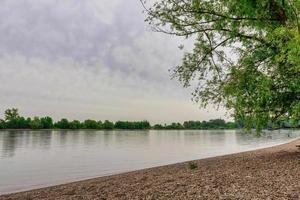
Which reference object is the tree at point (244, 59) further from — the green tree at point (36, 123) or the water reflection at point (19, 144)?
the green tree at point (36, 123)

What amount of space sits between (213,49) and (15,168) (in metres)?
25.3

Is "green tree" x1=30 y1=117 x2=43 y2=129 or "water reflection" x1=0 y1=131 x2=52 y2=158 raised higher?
"green tree" x1=30 y1=117 x2=43 y2=129

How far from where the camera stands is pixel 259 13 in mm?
14312

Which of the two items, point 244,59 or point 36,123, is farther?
point 36,123

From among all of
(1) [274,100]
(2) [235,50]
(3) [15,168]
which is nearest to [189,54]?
(2) [235,50]

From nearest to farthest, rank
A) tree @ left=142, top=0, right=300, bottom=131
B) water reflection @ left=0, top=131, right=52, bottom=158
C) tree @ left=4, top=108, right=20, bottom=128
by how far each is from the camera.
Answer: tree @ left=142, top=0, right=300, bottom=131, water reflection @ left=0, top=131, right=52, bottom=158, tree @ left=4, top=108, right=20, bottom=128

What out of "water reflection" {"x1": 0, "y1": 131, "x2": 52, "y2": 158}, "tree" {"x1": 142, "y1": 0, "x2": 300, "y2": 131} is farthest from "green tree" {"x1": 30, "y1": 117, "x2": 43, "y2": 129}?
"tree" {"x1": 142, "y1": 0, "x2": 300, "y2": 131}

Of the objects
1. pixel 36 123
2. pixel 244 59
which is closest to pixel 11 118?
pixel 36 123

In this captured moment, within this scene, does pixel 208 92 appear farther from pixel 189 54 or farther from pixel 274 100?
pixel 274 100

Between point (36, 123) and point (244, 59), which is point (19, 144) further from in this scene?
point (36, 123)

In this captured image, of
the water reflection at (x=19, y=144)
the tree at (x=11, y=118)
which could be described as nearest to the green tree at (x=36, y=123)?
the tree at (x=11, y=118)

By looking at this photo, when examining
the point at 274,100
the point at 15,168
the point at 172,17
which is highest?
the point at 172,17

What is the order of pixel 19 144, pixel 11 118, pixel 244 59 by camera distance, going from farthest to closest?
pixel 11 118
pixel 19 144
pixel 244 59

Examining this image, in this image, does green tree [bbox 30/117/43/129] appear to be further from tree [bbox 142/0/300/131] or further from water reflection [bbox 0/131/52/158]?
tree [bbox 142/0/300/131]
